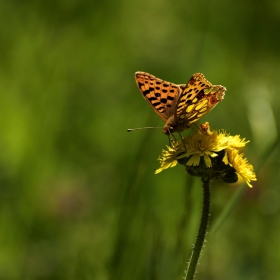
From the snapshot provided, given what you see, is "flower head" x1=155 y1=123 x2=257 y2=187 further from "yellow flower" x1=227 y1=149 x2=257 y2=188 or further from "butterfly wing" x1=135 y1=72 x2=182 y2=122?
"butterfly wing" x1=135 y1=72 x2=182 y2=122

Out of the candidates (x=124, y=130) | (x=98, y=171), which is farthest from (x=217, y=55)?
(x=98, y=171)

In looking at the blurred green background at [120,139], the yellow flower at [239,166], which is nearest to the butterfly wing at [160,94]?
the blurred green background at [120,139]

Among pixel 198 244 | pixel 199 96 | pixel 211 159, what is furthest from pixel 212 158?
pixel 198 244

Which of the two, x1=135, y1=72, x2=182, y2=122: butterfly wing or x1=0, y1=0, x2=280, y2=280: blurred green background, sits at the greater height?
x1=135, y1=72, x2=182, y2=122: butterfly wing

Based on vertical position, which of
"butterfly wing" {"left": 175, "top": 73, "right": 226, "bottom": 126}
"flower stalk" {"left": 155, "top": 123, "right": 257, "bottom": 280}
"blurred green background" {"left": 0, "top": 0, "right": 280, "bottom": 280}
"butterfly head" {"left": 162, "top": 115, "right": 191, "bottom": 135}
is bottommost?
"blurred green background" {"left": 0, "top": 0, "right": 280, "bottom": 280}

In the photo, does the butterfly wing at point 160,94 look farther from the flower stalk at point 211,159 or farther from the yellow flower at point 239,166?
the yellow flower at point 239,166

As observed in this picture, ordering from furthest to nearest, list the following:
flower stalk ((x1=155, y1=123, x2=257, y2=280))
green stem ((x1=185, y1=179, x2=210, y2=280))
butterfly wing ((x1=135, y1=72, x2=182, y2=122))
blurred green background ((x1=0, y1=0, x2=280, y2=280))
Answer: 1. blurred green background ((x1=0, y1=0, x2=280, y2=280))
2. butterfly wing ((x1=135, y1=72, x2=182, y2=122))
3. flower stalk ((x1=155, y1=123, x2=257, y2=280))
4. green stem ((x1=185, y1=179, x2=210, y2=280))

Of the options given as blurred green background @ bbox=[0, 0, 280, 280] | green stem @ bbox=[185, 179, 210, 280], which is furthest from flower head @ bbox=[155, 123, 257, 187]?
blurred green background @ bbox=[0, 0, 280, 280]

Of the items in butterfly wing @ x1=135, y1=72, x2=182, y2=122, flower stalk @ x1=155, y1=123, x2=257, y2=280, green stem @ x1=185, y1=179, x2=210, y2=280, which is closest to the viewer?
green stem @ x1=185, y1=179, x2=210, y2=280
